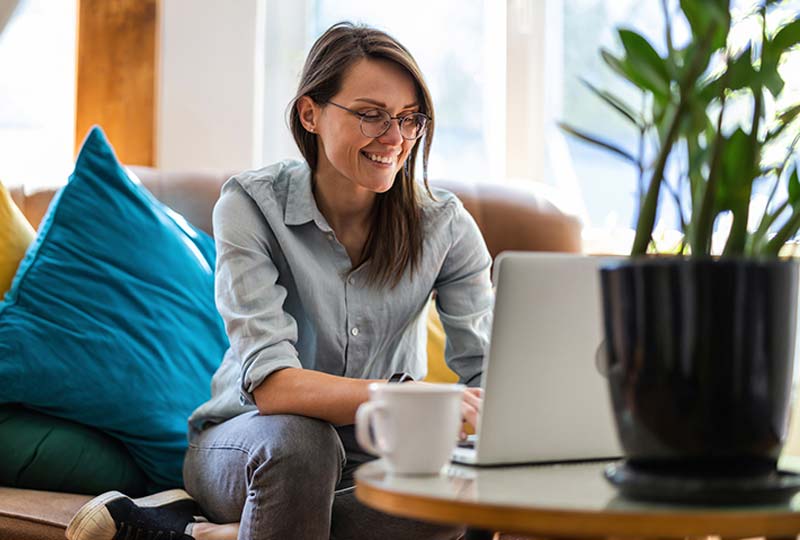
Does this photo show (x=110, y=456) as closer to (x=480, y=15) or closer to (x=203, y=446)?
(x=203, y=446)

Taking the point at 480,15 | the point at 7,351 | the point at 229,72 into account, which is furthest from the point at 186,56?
the point at 7,351

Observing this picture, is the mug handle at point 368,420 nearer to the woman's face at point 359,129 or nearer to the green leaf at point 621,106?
the green leaf at point 621,106

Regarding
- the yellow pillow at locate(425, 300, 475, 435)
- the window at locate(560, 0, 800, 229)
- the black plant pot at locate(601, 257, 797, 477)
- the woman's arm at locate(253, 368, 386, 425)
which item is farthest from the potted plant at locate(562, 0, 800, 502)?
the window at locate(560, 0, 800, 229)

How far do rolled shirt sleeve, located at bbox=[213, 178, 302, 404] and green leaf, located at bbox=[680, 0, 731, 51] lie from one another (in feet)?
2.43

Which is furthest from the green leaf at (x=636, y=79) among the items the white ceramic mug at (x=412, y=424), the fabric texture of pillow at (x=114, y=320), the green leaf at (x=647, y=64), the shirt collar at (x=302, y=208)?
the fabric texture of pillow at (x=114, y=320)

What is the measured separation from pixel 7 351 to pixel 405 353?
617 mm

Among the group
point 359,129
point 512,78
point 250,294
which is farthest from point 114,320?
point 512,78

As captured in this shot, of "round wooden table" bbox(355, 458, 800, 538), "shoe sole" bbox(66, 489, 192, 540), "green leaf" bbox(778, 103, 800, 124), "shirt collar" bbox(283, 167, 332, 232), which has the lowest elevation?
"shoe sole" bbox(66, 489, 192, 540)

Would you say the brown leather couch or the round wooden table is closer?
the round wooden table

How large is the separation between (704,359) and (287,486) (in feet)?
2.13

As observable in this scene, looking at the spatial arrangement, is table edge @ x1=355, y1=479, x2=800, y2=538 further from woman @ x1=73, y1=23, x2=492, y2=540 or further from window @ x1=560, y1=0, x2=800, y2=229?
window @ x1=560, y1=0, x2=800, y2=229

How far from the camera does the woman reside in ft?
4.65

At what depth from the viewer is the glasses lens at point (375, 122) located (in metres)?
Result: 1.60

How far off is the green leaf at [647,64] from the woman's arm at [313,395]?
61cm
